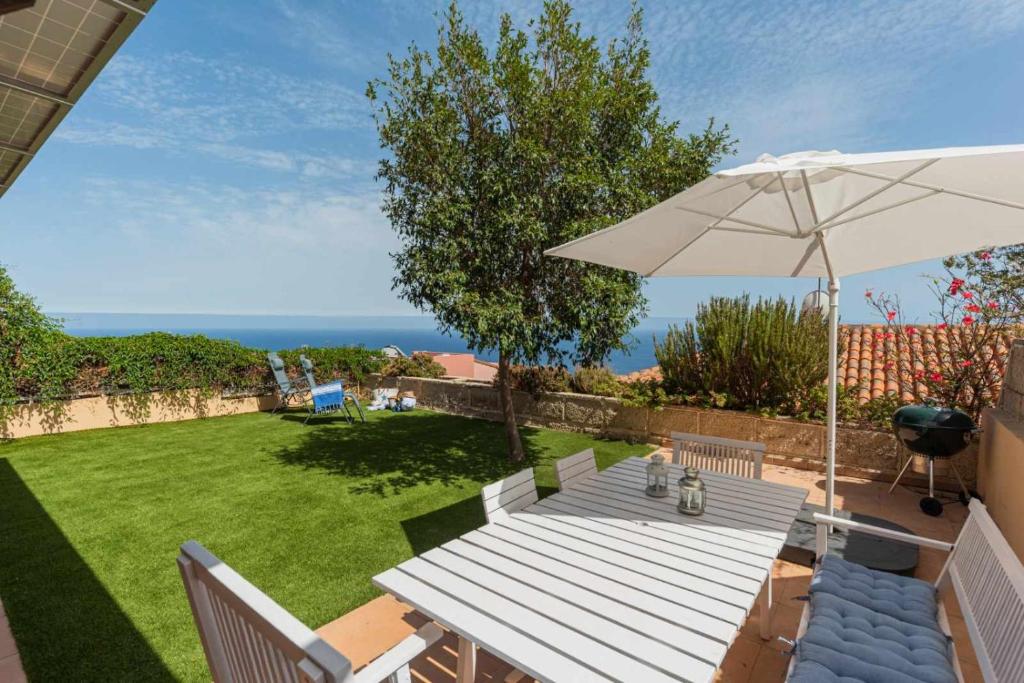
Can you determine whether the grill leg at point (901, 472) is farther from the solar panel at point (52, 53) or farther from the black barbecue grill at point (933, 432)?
the solar panel at point (52, 53)

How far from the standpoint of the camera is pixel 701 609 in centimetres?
167

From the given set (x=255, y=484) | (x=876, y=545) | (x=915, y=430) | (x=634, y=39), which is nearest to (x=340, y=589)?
(x=255, y=484)

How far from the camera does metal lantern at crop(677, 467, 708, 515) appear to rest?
2594 mm

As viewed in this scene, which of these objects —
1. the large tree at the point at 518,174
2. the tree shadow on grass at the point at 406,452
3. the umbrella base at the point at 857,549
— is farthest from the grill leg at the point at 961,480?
the tree shadow on grass at the point at 406,452

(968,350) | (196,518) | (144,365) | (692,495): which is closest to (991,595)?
(692,495)

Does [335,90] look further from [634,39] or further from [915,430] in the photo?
[915,430]

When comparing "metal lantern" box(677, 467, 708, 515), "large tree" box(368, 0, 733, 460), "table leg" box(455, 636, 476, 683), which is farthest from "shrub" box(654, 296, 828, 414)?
"table leg" box(455, 636, 476, 683)

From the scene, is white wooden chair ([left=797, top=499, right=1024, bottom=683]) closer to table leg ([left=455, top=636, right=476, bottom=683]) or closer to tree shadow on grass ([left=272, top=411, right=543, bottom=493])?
table leg ([left=455, top=636, right=476, bottom=683])

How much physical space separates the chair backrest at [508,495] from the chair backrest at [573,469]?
12.7 inches

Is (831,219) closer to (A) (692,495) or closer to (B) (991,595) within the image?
(A) (692,495)

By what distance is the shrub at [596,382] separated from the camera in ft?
27.0

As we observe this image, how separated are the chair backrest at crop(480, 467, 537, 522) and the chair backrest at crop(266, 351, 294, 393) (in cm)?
867

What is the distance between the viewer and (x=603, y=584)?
1.85 m

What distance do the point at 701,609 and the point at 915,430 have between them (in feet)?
14.7
